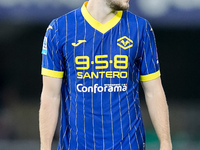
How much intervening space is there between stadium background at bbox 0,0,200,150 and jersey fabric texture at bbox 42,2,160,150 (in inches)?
246

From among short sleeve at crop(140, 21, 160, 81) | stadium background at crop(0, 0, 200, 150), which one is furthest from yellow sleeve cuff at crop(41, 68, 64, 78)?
stadium background at crop(0, 0, 200, 150)

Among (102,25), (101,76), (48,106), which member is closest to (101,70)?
(101,76)

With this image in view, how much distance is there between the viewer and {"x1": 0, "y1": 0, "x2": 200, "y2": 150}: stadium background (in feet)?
31.4

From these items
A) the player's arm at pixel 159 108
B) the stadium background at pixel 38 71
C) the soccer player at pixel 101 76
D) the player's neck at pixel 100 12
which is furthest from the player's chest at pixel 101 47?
the stadium background at pixel 38 71

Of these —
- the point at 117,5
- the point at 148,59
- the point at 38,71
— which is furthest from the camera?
the point at 38,71

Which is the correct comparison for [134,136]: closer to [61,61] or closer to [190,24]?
[61,61]

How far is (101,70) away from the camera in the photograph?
3.17m

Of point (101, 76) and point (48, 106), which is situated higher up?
point (101, 76)

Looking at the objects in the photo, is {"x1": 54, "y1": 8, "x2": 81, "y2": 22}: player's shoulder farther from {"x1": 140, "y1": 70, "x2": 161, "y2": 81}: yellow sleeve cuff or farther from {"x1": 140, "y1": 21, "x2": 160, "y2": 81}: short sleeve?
{"x1": 140, "y1": 70, "x2": 161, "y2": 81}: yellow sleeve cuff

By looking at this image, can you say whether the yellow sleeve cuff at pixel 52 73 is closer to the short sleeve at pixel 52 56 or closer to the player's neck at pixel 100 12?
the short sleeve at pixel 52 56

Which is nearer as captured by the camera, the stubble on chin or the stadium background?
the stubble on chin

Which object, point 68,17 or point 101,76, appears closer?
point 101,76

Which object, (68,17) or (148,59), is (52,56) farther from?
(148,59)

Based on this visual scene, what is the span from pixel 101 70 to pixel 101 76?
38mm
